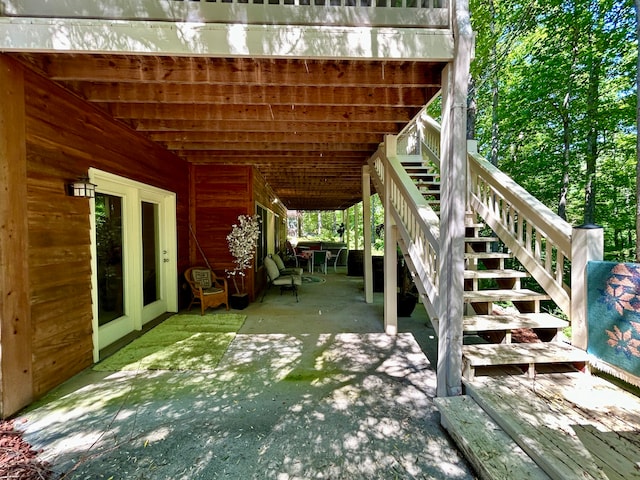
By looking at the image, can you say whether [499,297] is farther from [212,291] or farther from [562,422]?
[212,291]

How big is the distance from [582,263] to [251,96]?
351 centimetres

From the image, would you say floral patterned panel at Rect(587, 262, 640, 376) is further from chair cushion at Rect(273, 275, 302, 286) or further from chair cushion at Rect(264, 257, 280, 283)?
chair cushion at Rect(264, 257, 280, 283)

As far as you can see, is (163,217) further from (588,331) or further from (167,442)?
(588,331)

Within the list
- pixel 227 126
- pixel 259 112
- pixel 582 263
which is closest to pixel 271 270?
pixel 227 126

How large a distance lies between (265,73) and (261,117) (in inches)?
33.6

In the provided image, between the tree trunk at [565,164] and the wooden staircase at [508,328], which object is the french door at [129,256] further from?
the tree trunk at [565,164]

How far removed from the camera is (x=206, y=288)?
5.05 m

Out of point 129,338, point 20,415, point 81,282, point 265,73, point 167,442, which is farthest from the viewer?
point 129,338

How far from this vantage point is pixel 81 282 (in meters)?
2.88

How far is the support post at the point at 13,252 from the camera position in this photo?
2.13 m

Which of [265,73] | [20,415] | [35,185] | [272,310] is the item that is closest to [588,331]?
[265,73]

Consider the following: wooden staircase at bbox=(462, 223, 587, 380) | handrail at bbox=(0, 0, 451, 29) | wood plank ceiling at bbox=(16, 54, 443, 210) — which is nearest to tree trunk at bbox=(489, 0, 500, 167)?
wood plank ceiling at bbox=(16, 54, 443, 210)

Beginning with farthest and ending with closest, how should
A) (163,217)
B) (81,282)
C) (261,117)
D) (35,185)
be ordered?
(163,217), (261,117), (81,282), (35,185)

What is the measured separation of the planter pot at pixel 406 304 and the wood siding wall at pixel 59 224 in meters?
4.22
